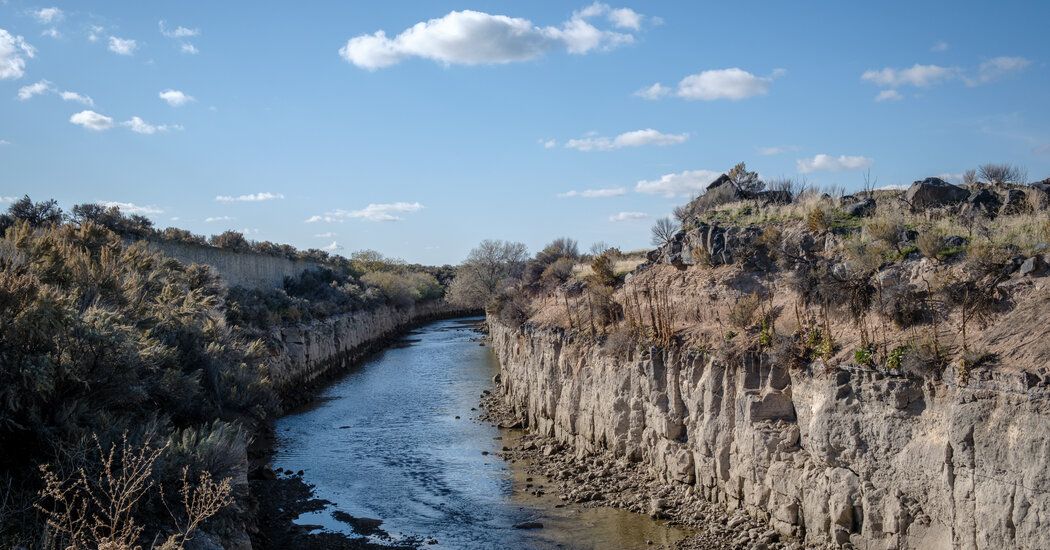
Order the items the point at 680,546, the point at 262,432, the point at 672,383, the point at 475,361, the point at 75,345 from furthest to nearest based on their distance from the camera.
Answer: the point at 475,361
the point at 262,432
the point at 672,383
the point at 680,546
the point at 75,345

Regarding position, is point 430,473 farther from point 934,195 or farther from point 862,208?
point 934,195

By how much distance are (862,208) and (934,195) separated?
183 cm

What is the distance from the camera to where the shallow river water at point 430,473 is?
15.0 meters

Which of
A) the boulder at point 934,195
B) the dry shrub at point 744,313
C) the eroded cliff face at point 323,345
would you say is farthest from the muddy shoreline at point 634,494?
the eroded cliff face at point 323,345

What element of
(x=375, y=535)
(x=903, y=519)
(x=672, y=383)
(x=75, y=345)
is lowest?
(x=375, y=535)

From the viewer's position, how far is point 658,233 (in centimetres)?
2708

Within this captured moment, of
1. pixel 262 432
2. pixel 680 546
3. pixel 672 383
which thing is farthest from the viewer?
pixel 262 432

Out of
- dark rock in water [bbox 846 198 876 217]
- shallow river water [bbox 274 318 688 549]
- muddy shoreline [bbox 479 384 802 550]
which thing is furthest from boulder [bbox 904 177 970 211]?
shallow river water [bbox 274 318 688 549]

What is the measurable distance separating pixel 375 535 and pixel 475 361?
26.7 meters

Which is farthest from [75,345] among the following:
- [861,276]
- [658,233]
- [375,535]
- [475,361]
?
[475,361]

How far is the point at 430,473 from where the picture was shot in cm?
1983

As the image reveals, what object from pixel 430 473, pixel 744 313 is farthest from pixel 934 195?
pixel 430 473

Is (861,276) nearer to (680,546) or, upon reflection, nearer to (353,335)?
(680,546)

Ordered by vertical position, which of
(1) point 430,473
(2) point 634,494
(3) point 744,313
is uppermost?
(3) point 744,313
